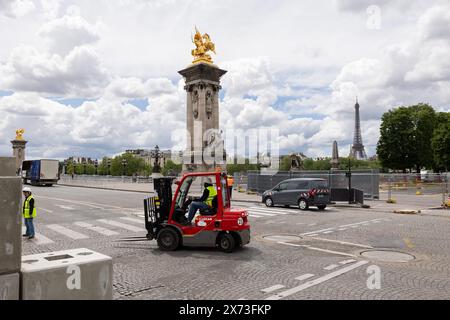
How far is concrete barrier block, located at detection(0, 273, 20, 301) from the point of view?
320 cm

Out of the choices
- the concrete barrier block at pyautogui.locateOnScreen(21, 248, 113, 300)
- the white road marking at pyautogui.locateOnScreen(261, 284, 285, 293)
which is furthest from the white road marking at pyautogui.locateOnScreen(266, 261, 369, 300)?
the concrete barrier block at pyautogui.locateOnScreen(21, 248, 113, 300)

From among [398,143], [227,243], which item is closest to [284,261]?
[227,243]

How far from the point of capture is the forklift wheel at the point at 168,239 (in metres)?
10.2

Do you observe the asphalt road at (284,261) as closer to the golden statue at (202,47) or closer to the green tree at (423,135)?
the golden statue at (202,47)

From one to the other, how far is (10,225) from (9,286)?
0.53 m

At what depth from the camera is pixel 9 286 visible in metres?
3.23

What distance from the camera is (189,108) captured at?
4884cm

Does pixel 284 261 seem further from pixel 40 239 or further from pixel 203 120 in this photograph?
pixel 203 120

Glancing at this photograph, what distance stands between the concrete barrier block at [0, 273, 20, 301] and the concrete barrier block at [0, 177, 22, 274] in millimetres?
70

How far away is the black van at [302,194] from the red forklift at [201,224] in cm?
1162

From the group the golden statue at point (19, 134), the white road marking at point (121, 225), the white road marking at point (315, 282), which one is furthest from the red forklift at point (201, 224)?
the golden statue at point (19, 134)

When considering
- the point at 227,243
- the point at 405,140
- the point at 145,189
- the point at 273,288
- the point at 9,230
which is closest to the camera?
the point at 9,230
